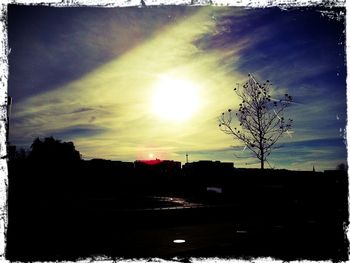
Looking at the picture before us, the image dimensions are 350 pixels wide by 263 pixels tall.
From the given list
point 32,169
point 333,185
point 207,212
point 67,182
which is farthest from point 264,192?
point 32,169

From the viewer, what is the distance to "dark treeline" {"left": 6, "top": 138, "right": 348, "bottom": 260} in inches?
273

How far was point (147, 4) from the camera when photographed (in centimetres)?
404

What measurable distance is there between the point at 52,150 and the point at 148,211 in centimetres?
4338

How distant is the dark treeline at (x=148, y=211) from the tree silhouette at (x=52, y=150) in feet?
39.5

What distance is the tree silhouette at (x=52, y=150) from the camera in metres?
50.2

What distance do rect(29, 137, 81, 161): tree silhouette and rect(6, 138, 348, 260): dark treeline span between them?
1203cm

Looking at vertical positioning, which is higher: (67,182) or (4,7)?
(4,7)

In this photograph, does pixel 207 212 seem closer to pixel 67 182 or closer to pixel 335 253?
pixel 335 253

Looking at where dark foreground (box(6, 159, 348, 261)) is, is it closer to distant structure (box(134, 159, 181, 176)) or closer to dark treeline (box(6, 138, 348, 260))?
dark treeline (box(6, 138, 348, 260))

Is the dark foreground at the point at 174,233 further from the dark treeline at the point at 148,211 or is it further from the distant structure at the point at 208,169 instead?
the distant structure at the point at 208,169

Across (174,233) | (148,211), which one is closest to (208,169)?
(148,211)

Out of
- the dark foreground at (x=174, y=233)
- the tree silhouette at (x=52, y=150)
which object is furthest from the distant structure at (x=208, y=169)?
the dark foreground at (x=174, y=233)

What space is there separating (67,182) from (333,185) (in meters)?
21.8

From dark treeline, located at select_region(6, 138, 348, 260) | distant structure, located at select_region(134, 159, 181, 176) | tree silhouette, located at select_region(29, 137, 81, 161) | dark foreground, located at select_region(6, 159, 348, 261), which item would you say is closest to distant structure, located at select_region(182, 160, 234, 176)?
dark treeline, located at select_region(6, 138, 348, 260)
